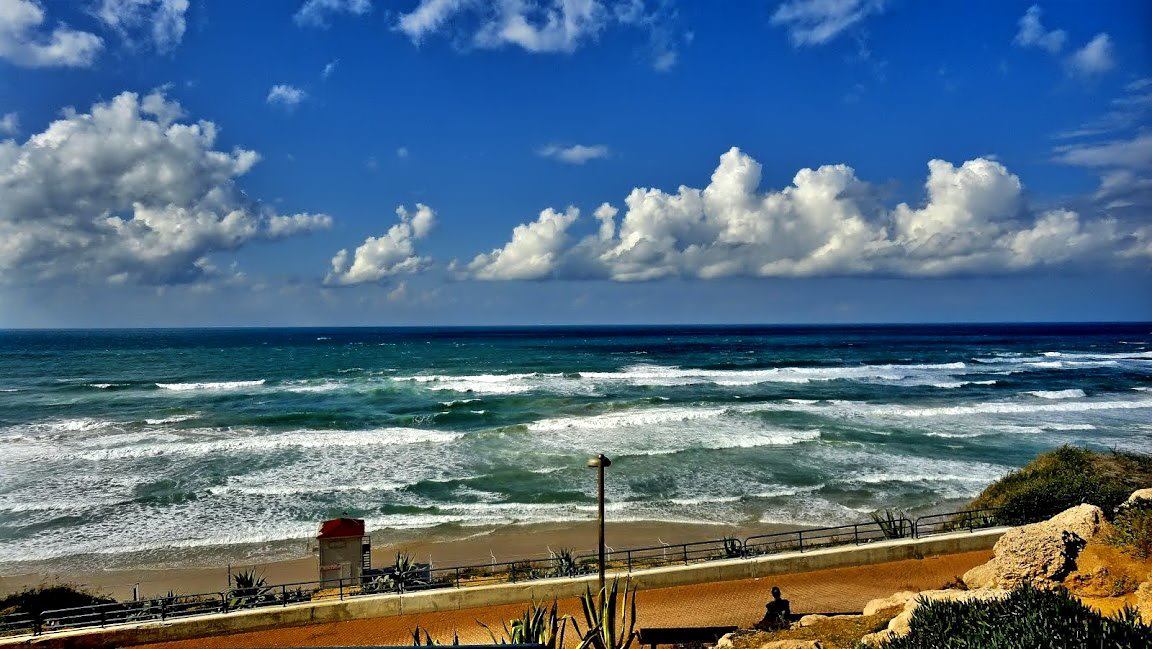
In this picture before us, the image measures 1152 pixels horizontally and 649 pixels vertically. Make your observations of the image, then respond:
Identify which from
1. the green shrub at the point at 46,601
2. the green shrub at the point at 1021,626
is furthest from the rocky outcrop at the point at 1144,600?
the green shrub at the point at 46,601

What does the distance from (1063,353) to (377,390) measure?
327 feet

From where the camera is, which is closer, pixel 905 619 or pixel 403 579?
pixel 905 619

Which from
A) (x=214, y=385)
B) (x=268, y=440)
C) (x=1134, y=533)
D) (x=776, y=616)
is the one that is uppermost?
(x=1134, y=533)

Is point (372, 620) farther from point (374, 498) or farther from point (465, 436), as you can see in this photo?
point (465, 436)

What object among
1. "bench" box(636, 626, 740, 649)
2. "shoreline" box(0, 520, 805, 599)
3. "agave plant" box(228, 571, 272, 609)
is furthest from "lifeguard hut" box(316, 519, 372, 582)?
"bench" box(636, 626, 740, 649)

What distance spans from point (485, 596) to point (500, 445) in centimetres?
2187

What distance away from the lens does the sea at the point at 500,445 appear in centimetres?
2484

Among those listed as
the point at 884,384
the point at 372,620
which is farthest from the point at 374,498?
the point at 884,384

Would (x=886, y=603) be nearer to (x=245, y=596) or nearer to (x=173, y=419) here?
(x=245, y=596)

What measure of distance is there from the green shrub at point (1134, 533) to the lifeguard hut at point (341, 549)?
15.8 meters

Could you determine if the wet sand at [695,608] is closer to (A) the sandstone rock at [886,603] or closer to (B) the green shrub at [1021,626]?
(A) the sandstone rock at [886,603]

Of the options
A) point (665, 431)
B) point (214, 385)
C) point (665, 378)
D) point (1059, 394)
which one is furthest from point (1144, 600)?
point (214, 385)

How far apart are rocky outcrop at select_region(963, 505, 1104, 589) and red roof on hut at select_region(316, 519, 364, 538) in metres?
13.5

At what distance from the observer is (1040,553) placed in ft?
38.2
